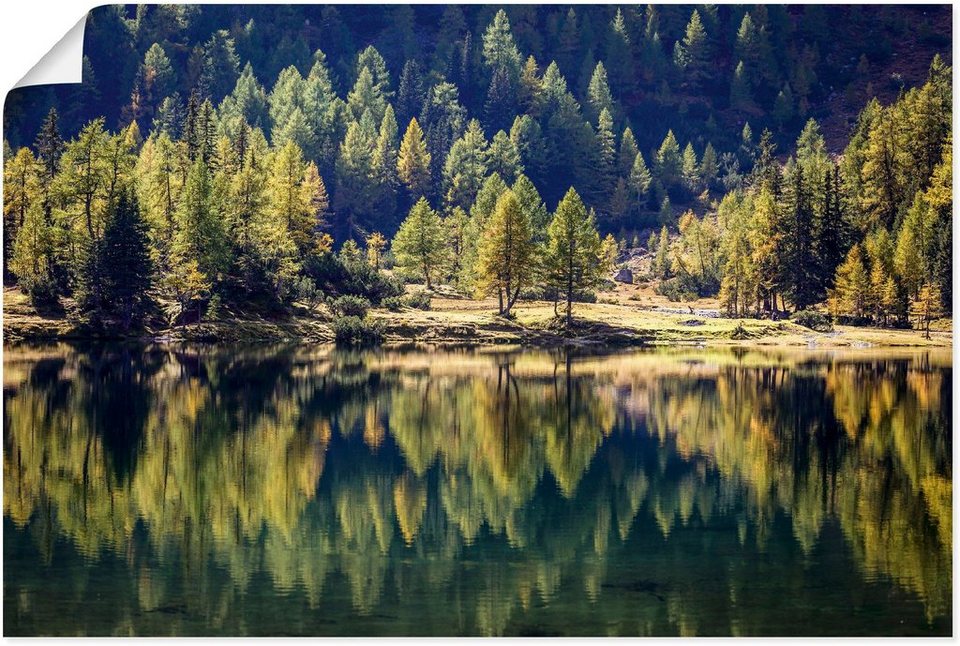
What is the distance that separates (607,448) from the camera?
33125 mm

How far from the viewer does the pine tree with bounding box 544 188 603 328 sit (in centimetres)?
6906

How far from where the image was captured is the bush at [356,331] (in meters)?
63.6

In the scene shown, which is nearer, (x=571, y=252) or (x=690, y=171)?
(x=571, y=252)

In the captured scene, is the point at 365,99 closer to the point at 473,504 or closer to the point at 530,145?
the point at 530,145

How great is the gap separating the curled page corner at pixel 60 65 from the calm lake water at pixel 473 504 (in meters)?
7.50

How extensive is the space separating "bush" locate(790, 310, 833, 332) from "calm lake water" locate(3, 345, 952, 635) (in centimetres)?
1650

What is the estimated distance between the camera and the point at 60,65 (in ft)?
75.7

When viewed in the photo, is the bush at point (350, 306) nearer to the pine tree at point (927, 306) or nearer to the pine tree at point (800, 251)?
the pine tree at point (800, 251)

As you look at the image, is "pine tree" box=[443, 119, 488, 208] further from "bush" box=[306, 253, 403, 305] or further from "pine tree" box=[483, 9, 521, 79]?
"bush" box=[306, 253, 403, 305]

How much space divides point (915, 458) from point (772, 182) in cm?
4729

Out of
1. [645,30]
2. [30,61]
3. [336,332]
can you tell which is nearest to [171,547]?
[30,61]

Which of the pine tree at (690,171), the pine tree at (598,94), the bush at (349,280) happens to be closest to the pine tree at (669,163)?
the pine tree at (690,171)

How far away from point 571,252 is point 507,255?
10.7ft

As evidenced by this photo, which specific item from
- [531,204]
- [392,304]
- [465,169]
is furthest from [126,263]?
[465,169]
